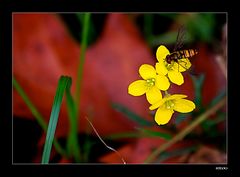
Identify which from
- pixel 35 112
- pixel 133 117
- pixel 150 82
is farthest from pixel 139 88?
pixel 35 112

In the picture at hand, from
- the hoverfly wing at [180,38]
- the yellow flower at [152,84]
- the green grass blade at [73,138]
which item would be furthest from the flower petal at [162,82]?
the green grass blade at [73,138]

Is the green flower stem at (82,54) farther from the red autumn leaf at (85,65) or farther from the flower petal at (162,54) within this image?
the flower petal at (162,54)

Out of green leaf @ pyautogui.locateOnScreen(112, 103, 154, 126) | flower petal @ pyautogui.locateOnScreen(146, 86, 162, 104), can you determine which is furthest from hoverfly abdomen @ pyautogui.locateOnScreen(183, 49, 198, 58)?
green leaf @ pyautogui.locateOnScreen(112, 103, 154, 126)

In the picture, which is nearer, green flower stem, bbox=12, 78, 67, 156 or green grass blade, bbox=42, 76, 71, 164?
green grass blade, bbox=42, 76, 71, 164

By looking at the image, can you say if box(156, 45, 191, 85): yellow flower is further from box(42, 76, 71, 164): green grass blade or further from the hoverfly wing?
box(42, 76, 71, 164): green grass blade
